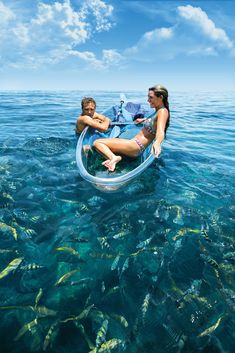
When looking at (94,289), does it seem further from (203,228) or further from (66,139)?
(66,139)

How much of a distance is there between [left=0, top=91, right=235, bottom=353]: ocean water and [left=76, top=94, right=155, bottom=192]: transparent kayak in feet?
1.82

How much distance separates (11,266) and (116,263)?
1.84 metres

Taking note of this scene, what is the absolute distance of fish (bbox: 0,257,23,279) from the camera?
4297mm

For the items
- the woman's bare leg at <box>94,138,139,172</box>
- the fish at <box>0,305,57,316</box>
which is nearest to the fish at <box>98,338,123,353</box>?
the fish at <box>0,305,57,316</box>

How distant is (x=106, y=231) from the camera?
17.7 ft

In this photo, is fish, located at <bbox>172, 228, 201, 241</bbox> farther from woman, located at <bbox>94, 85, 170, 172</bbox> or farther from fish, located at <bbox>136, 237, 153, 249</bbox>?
woman, located at <bbox>94, 85, 170, 172</bbox>

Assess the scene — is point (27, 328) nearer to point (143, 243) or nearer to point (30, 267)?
point (30, 267)

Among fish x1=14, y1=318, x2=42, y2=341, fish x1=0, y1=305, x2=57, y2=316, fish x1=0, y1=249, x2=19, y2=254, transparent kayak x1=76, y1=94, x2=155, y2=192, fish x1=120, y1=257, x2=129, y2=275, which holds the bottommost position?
fish x1=14, y1=318, x2=42, y2=341

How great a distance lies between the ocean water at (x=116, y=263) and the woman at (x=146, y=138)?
0.97m

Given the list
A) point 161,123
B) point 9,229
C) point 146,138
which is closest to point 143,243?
point 9,229

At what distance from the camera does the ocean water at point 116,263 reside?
3496 millimetres

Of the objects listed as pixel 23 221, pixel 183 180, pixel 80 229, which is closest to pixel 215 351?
pixel 80 229

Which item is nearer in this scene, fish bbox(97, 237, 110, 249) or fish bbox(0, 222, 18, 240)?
fish bbox(97, 237, 110, 249)

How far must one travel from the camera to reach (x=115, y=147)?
24.4ft
